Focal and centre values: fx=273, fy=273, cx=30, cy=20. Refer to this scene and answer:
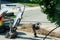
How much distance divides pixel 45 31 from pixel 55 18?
7.37 m

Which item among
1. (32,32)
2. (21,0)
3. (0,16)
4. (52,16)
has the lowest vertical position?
(21,0)

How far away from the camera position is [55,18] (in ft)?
21.1

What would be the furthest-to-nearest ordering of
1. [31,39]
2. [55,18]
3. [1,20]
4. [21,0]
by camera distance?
1. [21,0]
2. [1,20]
3. [31,39]
4. [55,18]

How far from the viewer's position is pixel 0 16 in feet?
42.0

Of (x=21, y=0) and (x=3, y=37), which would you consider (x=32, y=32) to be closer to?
(x=3, y=37)

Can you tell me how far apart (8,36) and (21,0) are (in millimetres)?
25461

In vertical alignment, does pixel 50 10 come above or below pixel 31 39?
above

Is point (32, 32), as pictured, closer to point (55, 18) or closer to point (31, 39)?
point (31, 39)

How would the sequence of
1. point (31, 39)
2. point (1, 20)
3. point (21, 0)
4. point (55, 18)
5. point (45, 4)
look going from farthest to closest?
point (21, 0) → point (1, 20) → point (31, 39) → point (45, 4) → point (55, 18)

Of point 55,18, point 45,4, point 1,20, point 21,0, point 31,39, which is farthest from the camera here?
point 21,0

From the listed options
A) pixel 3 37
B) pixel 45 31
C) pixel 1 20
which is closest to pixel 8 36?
pixel 3 37

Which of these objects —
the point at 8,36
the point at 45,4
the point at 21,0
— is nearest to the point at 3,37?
the point at 8,36

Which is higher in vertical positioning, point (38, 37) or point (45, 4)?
point (45, 4)

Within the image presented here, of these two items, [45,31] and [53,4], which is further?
[45,31]
